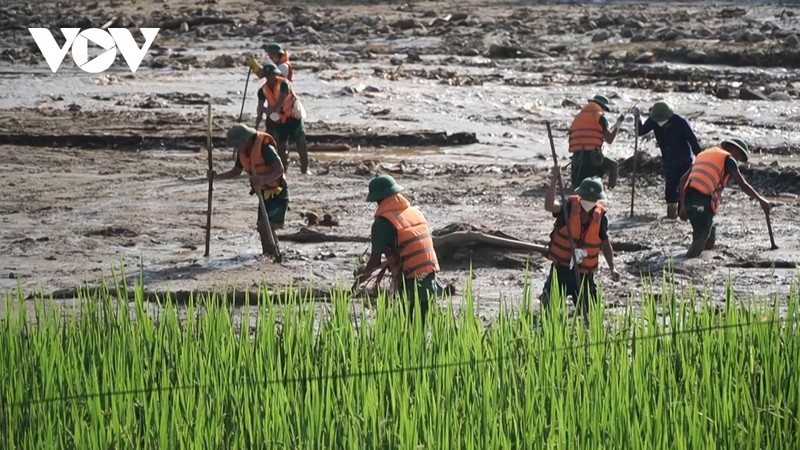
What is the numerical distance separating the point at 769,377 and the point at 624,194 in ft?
29.2

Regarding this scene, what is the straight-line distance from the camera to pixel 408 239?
902cm

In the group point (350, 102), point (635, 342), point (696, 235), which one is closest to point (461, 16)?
point (350, 102)

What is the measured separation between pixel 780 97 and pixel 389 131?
6271 mm

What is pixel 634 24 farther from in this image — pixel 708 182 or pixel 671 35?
pixel 708 182

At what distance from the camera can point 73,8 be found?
34.1 metres

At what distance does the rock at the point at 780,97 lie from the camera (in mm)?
21828

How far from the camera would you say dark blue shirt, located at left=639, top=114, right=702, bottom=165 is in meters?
13.8

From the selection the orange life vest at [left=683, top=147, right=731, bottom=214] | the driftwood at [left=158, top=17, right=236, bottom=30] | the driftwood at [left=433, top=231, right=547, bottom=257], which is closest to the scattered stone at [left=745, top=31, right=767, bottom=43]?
the driftwood at [left=158, top=17, right=236, bottom=30]

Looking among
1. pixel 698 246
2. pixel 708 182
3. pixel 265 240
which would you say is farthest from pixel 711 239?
pixel 265 240

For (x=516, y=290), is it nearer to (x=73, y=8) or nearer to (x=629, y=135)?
(x=629, y=135)

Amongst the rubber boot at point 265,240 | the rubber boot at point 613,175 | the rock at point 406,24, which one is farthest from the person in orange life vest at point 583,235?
the rock at point 406,24

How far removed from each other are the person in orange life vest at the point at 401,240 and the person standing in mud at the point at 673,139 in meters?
5.15

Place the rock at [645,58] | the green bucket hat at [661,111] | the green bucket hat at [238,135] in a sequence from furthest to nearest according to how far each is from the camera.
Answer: the rock at [645,58], the green bucket hat at [661,111], the green bucket hat at [238,135]

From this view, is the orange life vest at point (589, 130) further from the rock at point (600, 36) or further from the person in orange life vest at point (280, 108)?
the rock at point (600, 36)
